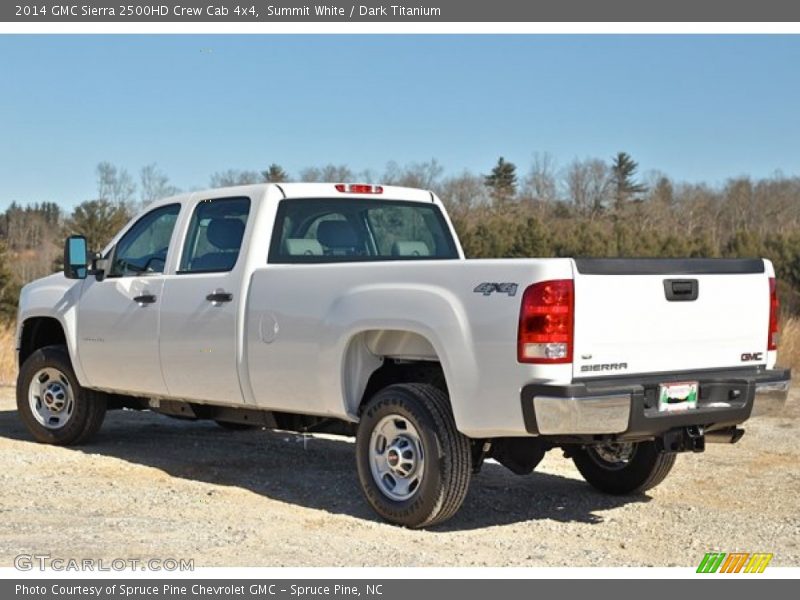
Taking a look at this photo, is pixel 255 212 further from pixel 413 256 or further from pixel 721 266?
pixel 721 266

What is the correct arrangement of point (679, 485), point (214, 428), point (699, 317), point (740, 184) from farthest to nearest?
point (740, 184) → point (214, 428) → point (679, 485) → point (699, 317)

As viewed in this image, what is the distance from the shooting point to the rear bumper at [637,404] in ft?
18.2

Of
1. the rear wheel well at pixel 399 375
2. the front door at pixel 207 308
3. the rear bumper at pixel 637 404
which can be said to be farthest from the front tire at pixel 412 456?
the front door at pixel 207 308

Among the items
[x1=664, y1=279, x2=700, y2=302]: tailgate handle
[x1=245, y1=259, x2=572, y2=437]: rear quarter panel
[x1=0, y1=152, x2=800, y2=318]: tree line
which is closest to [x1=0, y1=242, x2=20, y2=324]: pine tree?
[x1=0, y1=152, x2=800, y2=318]: tree line

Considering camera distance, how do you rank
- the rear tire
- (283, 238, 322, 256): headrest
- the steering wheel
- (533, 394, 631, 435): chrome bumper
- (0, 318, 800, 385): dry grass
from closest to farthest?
(533, 394, 631, 435): chrome bumper
the rear tire
(283, 238, 322, 256): headrest
the steering wheel
(0, 318, 800, 385): dry grass

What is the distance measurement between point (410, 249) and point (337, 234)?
23.7 inches

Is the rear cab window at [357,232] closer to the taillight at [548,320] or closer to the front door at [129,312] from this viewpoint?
the front door at [129,312]

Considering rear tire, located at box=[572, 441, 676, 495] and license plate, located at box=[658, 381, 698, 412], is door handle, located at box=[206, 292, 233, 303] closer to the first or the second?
rear tire, located at box=[572, 441, 676, 495]

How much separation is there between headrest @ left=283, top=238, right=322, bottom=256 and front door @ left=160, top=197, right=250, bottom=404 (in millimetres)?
323

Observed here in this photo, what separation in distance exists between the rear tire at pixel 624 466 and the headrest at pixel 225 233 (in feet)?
8.89

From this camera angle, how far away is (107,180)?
46812mm

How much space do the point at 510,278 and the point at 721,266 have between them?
1410 millimetres

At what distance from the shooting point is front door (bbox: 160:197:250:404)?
24.0 ft

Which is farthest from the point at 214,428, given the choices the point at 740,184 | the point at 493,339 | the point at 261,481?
the point at 740,184
